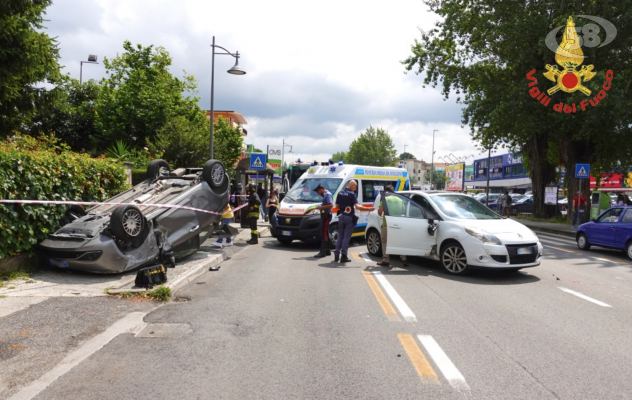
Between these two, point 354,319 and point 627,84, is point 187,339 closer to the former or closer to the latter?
point 354,319

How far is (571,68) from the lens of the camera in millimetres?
21672

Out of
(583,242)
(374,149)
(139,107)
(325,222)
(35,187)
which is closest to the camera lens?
(35,187)

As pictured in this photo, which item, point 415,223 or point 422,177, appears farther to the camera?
point 422,177

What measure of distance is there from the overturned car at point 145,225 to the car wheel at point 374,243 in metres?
3.58

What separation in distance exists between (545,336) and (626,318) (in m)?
1.78

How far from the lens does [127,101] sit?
32750 millimetres

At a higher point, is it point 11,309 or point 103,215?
point 103,215

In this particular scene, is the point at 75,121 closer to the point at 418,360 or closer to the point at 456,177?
the point at 418,360

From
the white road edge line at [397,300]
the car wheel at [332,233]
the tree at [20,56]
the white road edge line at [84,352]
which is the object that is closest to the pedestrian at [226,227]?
the car wheel at [332,233]

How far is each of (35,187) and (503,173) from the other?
257 feet

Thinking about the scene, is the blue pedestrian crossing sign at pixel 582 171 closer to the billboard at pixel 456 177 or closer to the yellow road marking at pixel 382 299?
the yellow road marking at pixel 382 299

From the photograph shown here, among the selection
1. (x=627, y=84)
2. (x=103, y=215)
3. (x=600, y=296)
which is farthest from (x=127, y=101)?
(x=600, y=296)

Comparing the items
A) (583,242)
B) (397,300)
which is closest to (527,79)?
(583,242)

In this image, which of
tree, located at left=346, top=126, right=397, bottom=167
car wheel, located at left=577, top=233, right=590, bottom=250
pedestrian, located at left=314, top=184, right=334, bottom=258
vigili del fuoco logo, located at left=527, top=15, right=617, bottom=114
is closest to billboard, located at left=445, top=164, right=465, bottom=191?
tree, located at left=346, top=126, right=397, bottom=167
